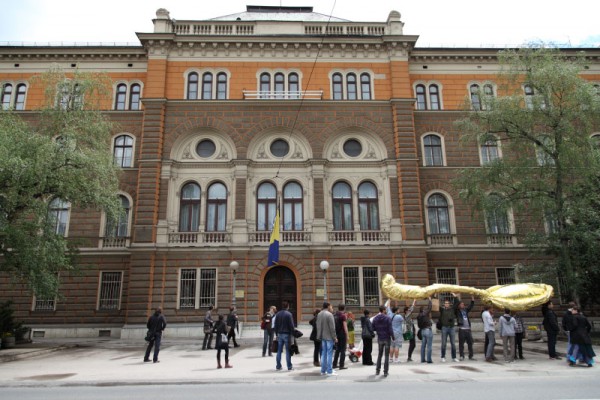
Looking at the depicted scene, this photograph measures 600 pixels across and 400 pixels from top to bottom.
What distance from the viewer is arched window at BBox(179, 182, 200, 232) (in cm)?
2842

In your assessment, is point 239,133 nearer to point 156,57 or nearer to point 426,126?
point 156,57

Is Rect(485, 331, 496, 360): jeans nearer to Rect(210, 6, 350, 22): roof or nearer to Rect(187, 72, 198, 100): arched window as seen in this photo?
Rect(187, 72, 198, 100): arched window

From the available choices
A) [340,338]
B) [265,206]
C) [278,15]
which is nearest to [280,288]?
[265,206]

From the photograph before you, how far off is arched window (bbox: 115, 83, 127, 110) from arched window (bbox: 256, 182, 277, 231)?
11269mm

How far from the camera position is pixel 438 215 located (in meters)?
29.8

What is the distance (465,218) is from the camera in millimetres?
29359

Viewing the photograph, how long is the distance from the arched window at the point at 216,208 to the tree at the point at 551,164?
46.7 feet

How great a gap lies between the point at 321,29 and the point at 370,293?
18.0 m

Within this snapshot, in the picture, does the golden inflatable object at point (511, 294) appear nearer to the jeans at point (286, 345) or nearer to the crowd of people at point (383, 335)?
the crowd of people at point (383, 335)

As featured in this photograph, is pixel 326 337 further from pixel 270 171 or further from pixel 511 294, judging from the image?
pixel 270 171

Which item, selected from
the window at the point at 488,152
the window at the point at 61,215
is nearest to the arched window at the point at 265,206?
the window at the point at 61,215

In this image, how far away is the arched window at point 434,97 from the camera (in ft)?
104

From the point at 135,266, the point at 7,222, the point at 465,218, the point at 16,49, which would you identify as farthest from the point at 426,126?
the point at 16,49

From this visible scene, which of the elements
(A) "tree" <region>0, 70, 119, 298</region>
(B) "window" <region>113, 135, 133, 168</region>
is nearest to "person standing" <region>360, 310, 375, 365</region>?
(A) "tree" <region>0, 70, 119, 298</region>
